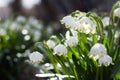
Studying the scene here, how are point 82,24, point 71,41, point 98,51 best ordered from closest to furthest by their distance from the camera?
point 98,51
point 82,24
point 71,41

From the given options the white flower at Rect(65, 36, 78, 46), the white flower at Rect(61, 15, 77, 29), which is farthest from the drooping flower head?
the white flower at Rect(65, 36, 78, 46)

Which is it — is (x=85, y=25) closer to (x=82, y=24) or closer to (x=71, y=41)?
(x=82, y=24)

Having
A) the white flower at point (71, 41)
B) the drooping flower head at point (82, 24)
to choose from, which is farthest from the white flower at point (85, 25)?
the white flower at point (71, 41)

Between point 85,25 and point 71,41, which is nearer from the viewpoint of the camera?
point 85,25

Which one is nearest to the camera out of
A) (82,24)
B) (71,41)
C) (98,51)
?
(98,51)

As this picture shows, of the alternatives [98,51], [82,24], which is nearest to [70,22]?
[82,24]

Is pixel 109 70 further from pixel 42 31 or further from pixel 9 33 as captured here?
pixel 42 31

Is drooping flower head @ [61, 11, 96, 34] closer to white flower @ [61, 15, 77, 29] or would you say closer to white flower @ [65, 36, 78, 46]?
white flower @ [61, 15, 77, 29]

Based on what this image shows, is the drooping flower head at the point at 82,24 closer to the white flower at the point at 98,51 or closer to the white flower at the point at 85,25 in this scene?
the white flower at the point at 85,25
